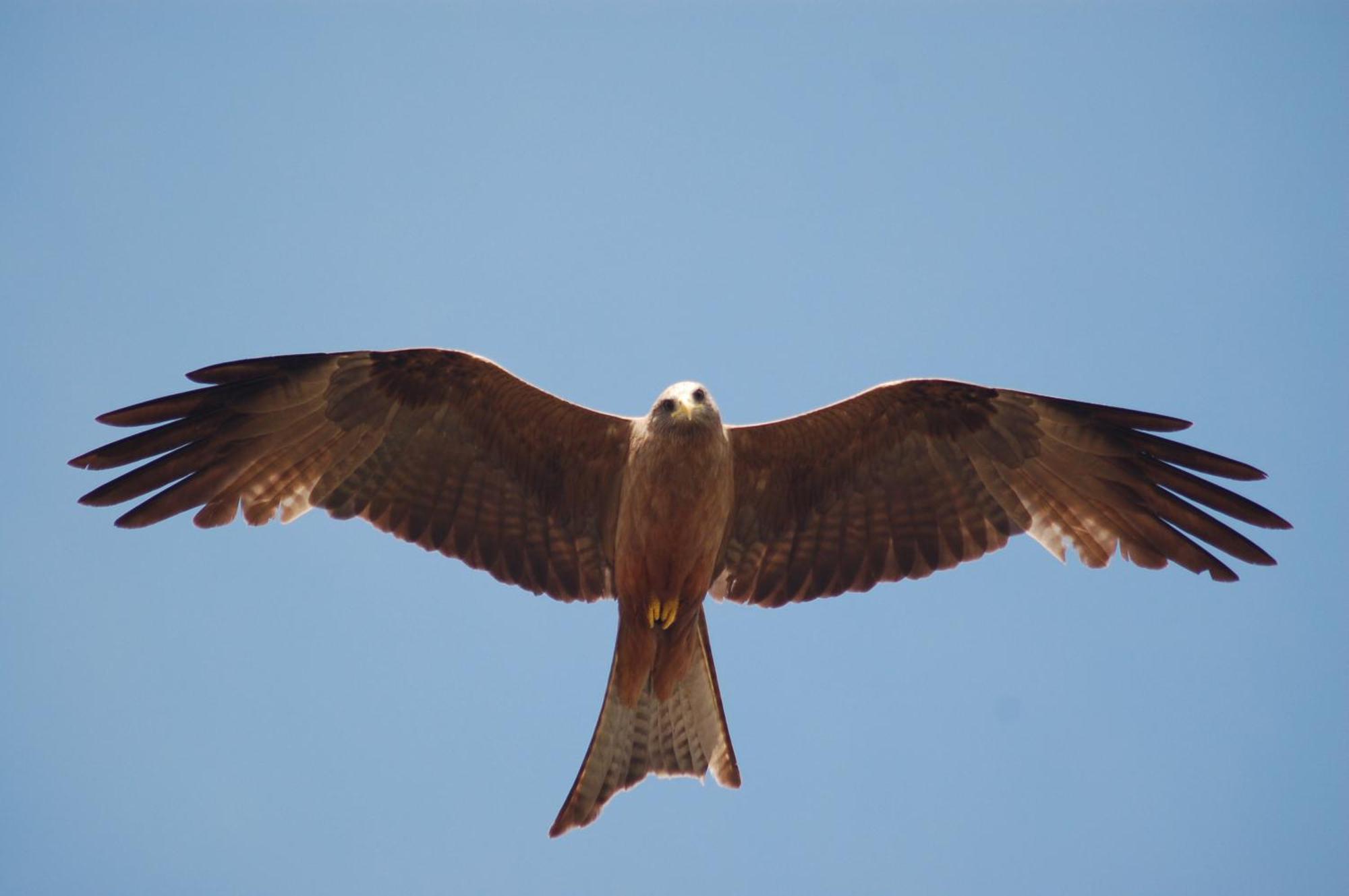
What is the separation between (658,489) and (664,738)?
6.01 ft

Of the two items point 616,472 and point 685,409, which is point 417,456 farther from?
point 685,409

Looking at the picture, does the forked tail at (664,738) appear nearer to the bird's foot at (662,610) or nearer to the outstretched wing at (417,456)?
the bird's foot at (662,610)

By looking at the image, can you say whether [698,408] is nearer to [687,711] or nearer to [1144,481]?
[687,711]

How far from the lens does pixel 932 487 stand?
8766 millimetres

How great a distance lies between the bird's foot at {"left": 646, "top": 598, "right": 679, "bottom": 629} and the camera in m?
8.30

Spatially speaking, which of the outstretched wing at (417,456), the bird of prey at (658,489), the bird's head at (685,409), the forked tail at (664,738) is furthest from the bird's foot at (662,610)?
the bird's head at (685,409)

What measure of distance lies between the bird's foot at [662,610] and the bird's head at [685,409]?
1.25m

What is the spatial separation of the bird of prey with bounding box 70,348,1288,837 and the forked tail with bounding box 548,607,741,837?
1 cm

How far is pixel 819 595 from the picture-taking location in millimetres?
8883

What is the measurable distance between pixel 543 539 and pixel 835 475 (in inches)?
85.8

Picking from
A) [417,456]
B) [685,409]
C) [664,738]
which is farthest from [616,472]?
[664,738]

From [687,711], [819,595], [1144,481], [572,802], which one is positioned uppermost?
[1144,481]

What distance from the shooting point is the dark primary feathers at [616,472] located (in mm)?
8375

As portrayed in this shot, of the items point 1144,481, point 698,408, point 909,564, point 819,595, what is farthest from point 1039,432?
point 698,408
